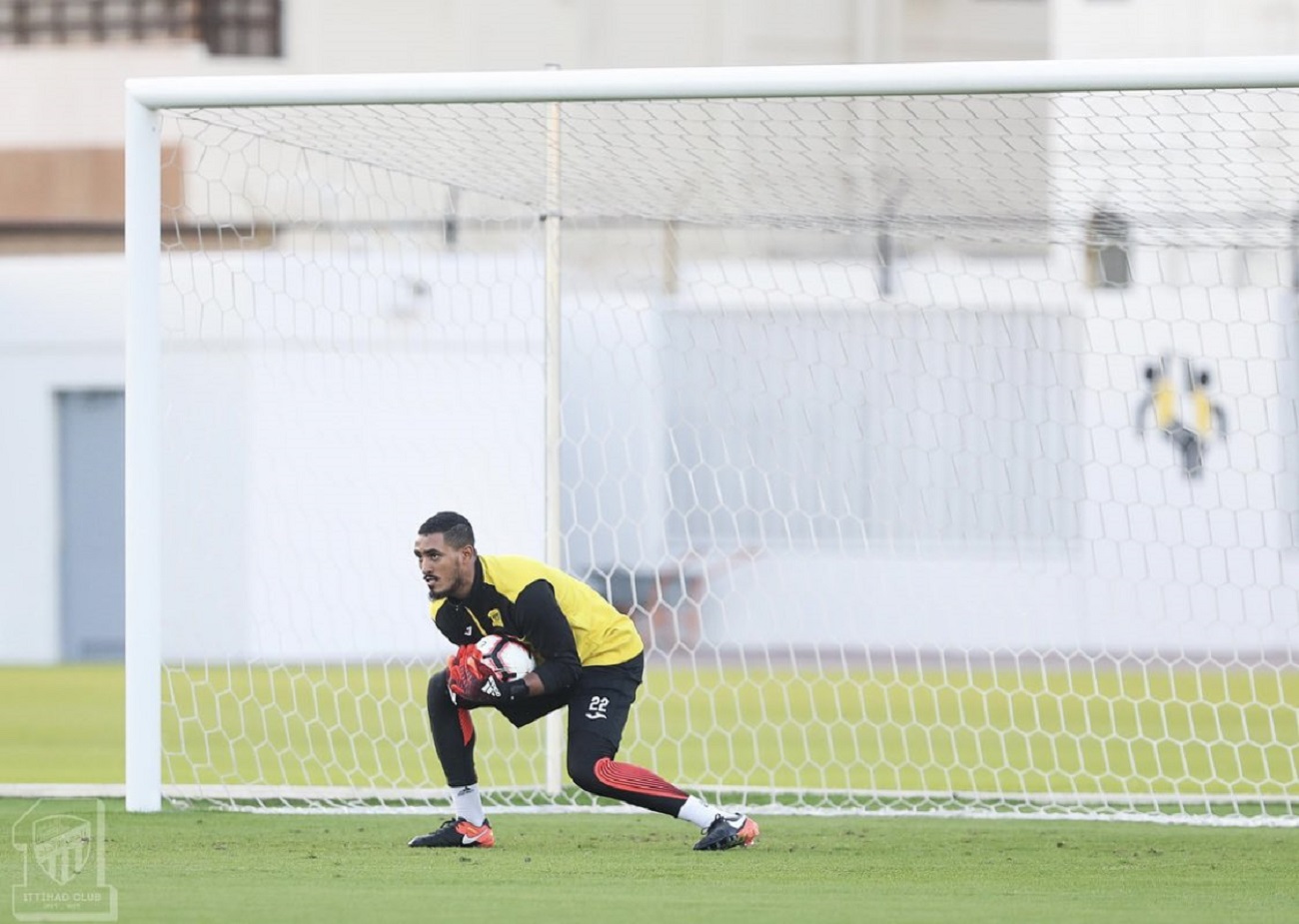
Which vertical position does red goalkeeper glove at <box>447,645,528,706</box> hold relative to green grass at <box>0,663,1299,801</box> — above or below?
above

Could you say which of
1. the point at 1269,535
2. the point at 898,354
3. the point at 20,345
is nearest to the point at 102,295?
the point at 20,345

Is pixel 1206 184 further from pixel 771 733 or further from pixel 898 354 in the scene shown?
pixel 898 354

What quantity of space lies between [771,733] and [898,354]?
23.1 ft

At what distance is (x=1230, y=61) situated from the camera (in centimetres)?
669

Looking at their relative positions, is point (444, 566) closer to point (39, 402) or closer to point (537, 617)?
point (537, 617)

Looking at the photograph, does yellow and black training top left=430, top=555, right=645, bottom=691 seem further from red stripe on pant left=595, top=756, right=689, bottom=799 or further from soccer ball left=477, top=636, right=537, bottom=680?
red stripe on pant left=595, top=756, right=689, bottom=799

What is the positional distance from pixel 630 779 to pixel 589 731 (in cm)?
21

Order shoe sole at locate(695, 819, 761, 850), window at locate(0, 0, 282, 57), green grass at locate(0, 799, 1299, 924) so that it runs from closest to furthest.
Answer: green grass at locate(0, 799, 1299, 924) < shoe sole at locate(695, 819, 761, 850) < window at locate(0, 0, 282, 57)

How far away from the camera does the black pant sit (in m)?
6.36

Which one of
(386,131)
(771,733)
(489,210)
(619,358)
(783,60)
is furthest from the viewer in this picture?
(783,60)

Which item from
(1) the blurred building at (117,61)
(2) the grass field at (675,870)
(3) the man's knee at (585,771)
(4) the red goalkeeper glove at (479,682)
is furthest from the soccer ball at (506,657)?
(1) the blurred building at (117,61)

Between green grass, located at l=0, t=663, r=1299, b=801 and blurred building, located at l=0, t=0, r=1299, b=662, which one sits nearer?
green grass, located at l=0, t=663, r=1299, b=801

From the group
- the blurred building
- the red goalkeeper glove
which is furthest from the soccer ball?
the blurred building

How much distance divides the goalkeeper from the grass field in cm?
17
